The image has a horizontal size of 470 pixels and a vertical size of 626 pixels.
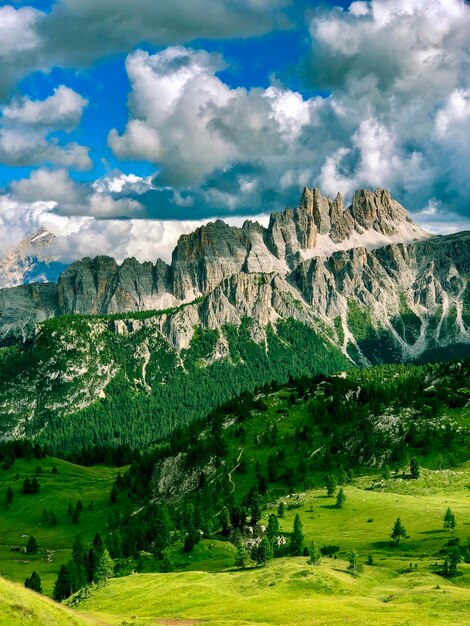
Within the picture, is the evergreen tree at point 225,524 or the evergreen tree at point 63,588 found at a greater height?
the evergreen tree at point 225,524

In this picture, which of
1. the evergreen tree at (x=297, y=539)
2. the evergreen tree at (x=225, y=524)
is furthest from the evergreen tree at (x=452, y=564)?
the evergreen tree at (x=225, y=524)

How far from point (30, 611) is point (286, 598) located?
40.5 meters

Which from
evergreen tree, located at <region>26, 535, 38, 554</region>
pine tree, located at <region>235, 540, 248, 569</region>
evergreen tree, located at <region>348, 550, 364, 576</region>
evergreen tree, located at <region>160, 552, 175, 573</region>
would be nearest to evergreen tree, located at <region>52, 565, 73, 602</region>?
evergreen tree, located at <region>160, 552, 175, 573</region>

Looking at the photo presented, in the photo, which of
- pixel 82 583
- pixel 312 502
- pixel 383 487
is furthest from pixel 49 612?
pixel 383 487

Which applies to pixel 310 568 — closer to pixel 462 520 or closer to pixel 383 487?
pixel 462 520

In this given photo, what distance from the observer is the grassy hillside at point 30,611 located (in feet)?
171

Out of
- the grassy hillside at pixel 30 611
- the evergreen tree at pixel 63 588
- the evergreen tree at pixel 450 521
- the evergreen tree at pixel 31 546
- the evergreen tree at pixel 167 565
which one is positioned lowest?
→ the evergreen tree at pixel 31 546

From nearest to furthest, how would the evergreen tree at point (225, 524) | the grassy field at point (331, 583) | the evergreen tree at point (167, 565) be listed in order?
the grassy field at point (331, 583), the evergreen tree at point (167, 565), the evergreen tree at point (225, 524)

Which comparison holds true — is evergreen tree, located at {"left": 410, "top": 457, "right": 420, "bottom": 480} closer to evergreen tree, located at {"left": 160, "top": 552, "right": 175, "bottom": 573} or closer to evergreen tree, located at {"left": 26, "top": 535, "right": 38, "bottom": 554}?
evergreen tree, located at {"left": 160, "top": 552, "right": 175, "bottom": 573}

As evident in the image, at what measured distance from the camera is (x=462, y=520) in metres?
119

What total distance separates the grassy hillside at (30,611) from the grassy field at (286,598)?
40.2ft

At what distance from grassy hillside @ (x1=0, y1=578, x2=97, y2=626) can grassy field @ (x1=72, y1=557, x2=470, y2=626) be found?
12.3m

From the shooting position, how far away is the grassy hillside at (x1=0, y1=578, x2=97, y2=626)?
52062 mm

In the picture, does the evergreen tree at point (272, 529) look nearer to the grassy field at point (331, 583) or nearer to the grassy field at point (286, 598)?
the grassy field at point (331, 583)
